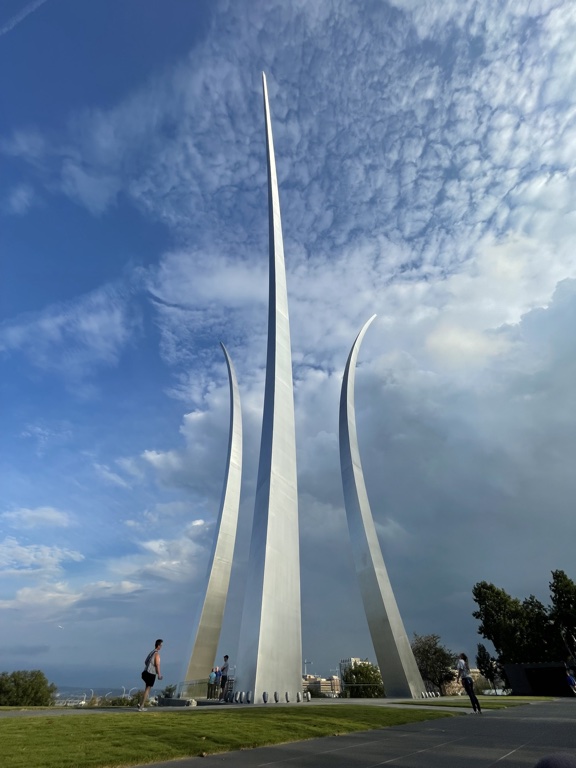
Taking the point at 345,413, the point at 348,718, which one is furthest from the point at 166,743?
the point at 345,413

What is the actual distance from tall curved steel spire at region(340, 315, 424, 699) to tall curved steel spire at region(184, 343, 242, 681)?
18.1ft

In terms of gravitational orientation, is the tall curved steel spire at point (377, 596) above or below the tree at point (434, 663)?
below

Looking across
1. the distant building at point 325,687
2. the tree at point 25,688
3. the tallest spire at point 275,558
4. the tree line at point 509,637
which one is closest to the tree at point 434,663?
the tree line at point 509,637

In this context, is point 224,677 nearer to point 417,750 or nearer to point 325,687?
point 417,750

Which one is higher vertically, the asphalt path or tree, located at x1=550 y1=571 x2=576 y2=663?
tree, located at x1=550 y1=571 x2=576 y2=663

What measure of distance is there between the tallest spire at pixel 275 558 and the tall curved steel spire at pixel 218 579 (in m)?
6.93

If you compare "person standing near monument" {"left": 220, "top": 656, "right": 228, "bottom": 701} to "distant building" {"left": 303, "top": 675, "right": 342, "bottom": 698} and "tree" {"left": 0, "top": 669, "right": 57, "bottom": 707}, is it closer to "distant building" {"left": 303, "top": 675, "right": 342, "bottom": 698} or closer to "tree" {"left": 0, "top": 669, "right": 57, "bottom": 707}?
"distant building" {"left": 303, "top": 675, "right": 342, "bottom": 698}

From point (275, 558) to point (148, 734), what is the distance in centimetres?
812

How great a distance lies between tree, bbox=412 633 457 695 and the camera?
45094 millimetres

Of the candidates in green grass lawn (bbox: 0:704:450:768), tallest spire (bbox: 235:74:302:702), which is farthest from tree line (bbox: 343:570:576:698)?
green grass lawn (bbox: 0:704:450:768)

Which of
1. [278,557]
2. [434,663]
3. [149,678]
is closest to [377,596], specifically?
[278,557]

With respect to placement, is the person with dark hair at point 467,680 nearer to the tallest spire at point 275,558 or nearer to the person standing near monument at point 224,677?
the tallest spire at point 275,558

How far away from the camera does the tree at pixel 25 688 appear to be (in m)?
29.9

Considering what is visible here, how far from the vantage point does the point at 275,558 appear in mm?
13414
